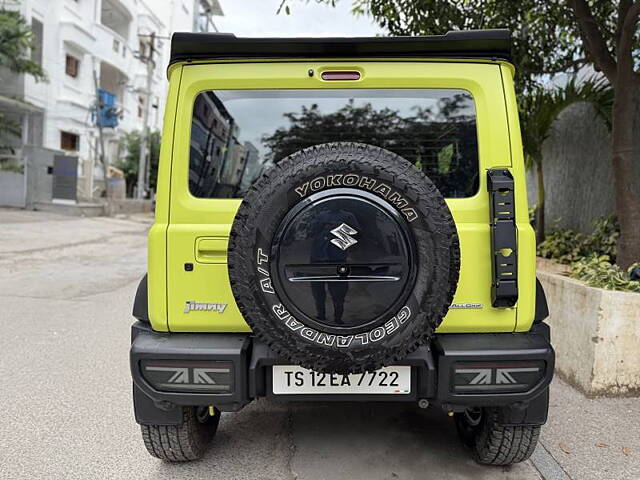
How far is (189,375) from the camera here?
228 centimetres

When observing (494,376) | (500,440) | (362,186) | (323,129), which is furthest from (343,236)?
(500,440)

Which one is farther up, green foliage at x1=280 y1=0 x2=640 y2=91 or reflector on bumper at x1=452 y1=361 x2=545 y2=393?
green foliage at x1=280 y1=0 x2=640 y2=91

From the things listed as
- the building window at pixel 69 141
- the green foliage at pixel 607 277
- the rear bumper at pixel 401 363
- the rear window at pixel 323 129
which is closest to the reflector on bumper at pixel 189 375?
the rear bumper at pixel 401 363

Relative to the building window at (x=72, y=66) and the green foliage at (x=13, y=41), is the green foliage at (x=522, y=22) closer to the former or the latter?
the green foliage at (x=13, y=41)

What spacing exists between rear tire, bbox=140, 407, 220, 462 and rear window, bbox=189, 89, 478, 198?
44.9 inches

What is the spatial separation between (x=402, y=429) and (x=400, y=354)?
1.37m

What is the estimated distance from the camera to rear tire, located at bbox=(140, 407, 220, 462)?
2.62m

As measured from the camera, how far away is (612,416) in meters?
3.45

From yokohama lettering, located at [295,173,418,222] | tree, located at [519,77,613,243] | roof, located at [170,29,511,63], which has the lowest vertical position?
yokohama lettering, located at [295,173,418,222]

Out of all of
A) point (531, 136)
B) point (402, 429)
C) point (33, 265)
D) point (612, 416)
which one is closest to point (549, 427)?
point (612, 416)

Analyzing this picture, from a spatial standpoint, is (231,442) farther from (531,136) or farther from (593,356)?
(531,136)

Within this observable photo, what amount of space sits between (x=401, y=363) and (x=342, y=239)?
591 millimetres

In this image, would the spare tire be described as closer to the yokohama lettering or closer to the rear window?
the yokohama lettering

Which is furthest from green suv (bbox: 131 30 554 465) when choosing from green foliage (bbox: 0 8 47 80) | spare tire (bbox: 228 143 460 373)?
green foliage (bbox: 0 8 47 80)
